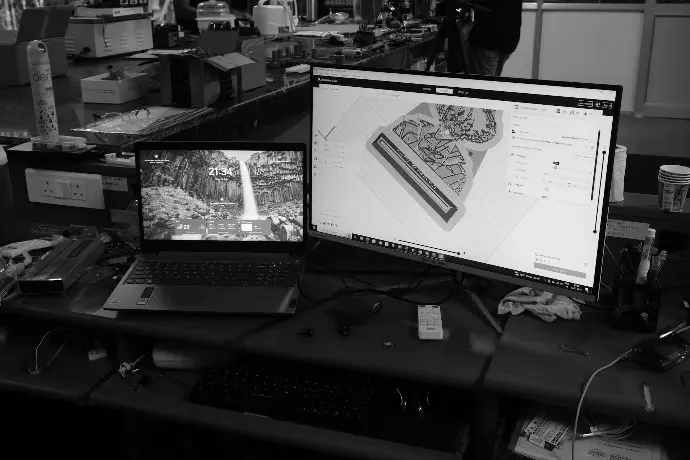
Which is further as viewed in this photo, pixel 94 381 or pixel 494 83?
pixel 94 381

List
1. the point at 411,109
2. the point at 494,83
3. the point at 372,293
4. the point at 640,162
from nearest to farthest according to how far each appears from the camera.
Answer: the point at 494,83 < the point at 411,109 < the point at 372,293 < the point at 640,162

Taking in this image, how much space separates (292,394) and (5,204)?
3.20ft

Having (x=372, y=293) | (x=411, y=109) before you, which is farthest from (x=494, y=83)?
(x=372, y=293)

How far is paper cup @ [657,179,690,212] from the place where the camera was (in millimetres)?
1531

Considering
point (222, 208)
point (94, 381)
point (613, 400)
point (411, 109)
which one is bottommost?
point (94, 381)

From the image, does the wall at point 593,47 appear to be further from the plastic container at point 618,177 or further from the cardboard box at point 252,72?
the plastic container at point 618,177

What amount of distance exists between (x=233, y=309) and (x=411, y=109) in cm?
55

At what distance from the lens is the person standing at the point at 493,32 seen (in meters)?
4.48

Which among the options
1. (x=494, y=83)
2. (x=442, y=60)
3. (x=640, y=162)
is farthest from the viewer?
(x=442, y=60)

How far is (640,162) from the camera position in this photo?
434 cm

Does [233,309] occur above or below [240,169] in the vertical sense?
below

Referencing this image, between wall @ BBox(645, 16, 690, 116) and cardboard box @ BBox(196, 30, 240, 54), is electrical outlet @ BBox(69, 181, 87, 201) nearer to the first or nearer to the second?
cardboard box @ BBox(196, 30, 240, 54)

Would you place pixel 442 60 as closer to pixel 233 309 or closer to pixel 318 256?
pixel 318 256

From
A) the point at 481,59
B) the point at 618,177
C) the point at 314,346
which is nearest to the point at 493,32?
the point at 481,59
